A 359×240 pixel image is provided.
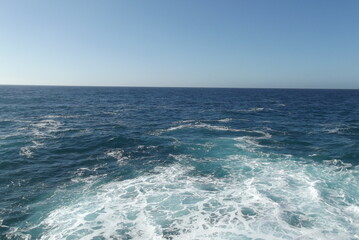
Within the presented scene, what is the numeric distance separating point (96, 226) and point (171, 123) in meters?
28.6

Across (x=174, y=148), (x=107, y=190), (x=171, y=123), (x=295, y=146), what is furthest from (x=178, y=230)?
(x=171, y=123)

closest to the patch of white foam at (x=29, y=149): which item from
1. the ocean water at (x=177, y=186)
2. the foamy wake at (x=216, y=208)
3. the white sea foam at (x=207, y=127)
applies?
the ocean water at (x=177, y=186)

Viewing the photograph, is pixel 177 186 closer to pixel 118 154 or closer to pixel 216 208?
pixel 216 208

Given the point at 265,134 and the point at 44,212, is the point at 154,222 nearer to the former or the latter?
the point at 44,212

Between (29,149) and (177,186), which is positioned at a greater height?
(29,149)

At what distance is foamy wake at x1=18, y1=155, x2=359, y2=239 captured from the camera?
11.1 metres

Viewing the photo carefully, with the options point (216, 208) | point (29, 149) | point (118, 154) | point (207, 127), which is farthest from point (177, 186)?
point (207, 127)

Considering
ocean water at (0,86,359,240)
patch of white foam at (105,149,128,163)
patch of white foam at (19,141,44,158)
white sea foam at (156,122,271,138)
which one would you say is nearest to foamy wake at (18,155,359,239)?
ocean water at (0,86,359,240)

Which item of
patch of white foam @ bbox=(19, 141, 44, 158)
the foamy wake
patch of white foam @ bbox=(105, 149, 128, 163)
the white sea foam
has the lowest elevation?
the foamy wake

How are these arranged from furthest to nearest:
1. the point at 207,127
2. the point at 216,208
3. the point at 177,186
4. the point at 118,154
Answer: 1. the point at 207,127
2. the point at 118,154
3. the point at 177,186
4. the point at 216,208

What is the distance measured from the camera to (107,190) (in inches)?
609

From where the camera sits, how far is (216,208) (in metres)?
13.3

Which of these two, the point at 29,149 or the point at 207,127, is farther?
the point at 207,127

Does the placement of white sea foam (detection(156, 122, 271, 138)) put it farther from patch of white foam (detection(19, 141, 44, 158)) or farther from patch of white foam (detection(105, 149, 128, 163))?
patch of white foam (detection(19, 141, 44, 158))
